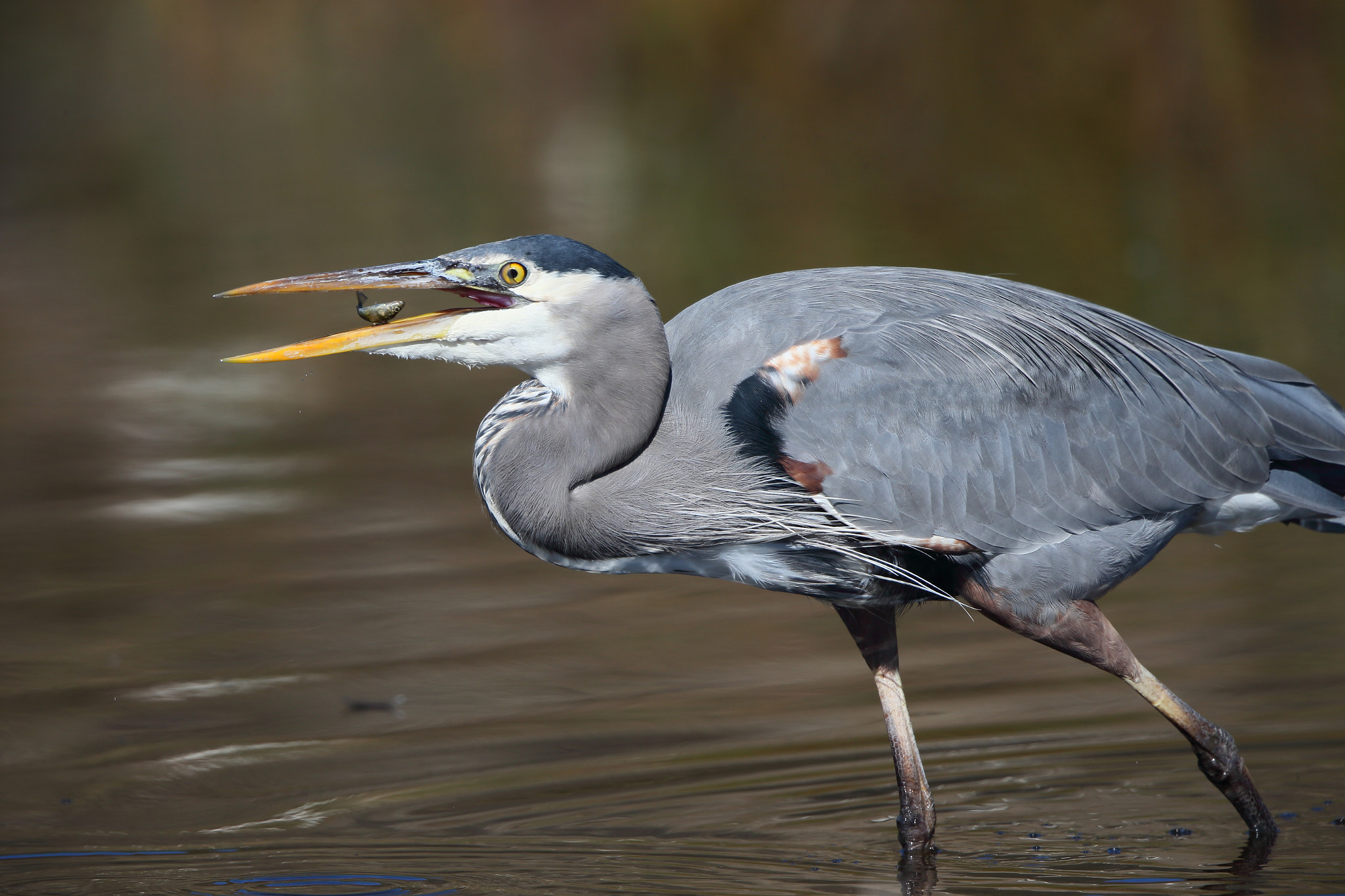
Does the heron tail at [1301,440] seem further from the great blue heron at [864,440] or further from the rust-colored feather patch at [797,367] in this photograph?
the rust-colored feather patch at [797,367]

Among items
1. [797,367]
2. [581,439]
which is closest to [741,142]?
[797,367]

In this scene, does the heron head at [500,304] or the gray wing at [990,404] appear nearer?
the heron head at [500,304]

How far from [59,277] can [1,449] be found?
4.98 metres

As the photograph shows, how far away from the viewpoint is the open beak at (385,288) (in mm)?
4234

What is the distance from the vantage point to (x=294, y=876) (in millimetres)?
4543

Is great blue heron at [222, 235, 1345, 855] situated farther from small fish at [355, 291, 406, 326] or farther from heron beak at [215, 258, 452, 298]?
small fish at [355, 291, 406, 326]

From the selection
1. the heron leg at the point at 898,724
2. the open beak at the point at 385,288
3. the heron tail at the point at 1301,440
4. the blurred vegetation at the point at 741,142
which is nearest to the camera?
the open beak at the point at 385,288

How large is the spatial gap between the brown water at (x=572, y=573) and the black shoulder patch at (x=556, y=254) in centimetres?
155

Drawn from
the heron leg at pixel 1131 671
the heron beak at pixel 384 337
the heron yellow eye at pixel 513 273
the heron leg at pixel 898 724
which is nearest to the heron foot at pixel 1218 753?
the heron leg at pixel 1131 671

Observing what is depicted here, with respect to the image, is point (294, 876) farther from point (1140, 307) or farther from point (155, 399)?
point (1140, 307)

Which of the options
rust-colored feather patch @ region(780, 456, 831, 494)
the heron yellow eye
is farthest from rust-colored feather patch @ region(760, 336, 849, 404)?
the heron yellow eye

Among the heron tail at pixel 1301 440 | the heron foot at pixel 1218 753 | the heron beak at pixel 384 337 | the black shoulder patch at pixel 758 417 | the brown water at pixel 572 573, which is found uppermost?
the heron beak at pixel 384 337

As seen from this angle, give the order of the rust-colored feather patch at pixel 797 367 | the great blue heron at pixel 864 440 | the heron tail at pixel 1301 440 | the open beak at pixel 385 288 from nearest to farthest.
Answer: the open beak at pixel 385 288 → the great blue heron at pixel 864 440 → the rust-colored feather patch at pixel 797 367 → the heron tail at pixel 1301 440

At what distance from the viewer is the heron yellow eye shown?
14.1 feet
